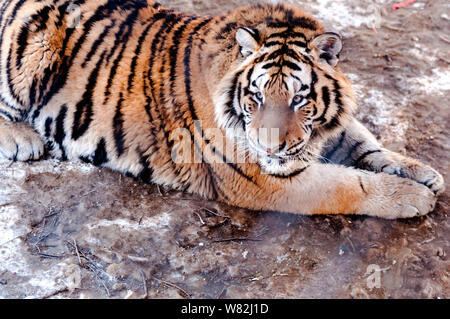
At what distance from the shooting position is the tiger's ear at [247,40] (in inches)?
101

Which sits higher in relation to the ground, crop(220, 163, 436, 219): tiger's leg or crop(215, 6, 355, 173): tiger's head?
crop(215, 6, 355, 173): tiger's head

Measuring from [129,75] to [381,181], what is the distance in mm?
1662

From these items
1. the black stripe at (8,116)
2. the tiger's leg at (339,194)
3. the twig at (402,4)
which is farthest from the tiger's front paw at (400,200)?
the twig at (402,4)

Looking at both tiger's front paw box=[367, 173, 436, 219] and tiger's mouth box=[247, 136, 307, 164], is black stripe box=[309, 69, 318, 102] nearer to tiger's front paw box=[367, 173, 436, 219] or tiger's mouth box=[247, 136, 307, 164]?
tiger's mouth box=[247, 136, 307, 164]

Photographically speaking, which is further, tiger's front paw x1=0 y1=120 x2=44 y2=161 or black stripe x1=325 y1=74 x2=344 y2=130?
tiger's front paw x1=0 y1=120 x2=44 y2=161

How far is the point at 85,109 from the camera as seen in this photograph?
3230 mm

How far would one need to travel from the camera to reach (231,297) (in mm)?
2441

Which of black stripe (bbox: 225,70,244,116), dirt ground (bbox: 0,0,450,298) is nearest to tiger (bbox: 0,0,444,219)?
black stripe (bbox: 225,70,244,116)

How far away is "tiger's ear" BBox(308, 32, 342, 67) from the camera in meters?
2.51

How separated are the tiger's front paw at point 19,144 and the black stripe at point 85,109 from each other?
0.25m

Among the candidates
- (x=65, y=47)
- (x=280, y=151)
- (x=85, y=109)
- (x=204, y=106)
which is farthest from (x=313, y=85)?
(x=65, y=47)

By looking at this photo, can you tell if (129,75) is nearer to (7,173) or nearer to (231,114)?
(231,114)

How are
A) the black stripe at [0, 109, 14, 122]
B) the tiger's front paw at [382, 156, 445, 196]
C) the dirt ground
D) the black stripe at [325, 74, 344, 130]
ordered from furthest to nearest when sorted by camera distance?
the black stripe at [0, 109, 14, 122]
the tiger's front paw at [382, 156, 445, 196]
the black stripe at [325, 74, 344, 130]
the dirt ground
